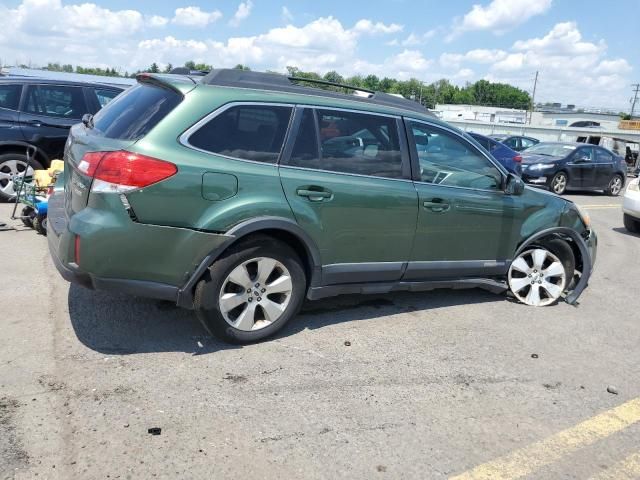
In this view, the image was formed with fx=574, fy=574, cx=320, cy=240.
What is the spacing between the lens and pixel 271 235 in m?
4.01

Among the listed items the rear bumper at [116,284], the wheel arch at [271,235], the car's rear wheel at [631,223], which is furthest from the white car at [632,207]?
the rear bumper at [116,284]

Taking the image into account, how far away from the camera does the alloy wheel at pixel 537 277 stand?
542cm

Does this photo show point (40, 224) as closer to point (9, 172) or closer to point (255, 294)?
point (9, 172)

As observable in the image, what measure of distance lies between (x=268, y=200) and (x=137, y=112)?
1.07m

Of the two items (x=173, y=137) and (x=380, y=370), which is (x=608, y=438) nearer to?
(x=380, y=370)

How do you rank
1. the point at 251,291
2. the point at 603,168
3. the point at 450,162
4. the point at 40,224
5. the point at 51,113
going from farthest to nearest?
the point at 603,168, the point at 51,113, the point at 40,224, the point at 450,162, the point at 251,291

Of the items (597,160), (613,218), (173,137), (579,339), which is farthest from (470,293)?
(597,160)

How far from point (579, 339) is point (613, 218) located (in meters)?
8.46

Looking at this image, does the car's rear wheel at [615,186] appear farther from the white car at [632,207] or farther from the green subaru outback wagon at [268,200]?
the green subaru outback wagon at [268,200]

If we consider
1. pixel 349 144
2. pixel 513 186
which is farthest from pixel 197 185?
pixel 513 186

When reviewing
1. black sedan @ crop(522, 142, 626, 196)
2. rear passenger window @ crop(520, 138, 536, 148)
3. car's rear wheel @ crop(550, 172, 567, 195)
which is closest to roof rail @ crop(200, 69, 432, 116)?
black sedan @ crop(522, 142, 626, 196)

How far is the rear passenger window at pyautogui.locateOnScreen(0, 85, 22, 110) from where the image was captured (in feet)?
25.9

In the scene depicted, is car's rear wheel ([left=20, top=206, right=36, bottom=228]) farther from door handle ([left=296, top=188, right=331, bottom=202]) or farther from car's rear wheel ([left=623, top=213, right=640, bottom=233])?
car's rear wheel ([left=623, top=213, right=640, bottom=233])

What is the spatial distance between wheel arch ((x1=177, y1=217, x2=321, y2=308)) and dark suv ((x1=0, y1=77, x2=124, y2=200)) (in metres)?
5.27
